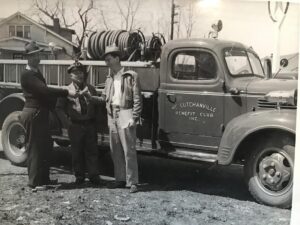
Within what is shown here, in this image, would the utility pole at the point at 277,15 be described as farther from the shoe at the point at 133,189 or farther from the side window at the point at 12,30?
the side window at the point at 12,30

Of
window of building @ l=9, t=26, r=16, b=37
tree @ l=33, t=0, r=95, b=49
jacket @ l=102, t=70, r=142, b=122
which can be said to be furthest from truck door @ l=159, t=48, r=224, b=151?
window of building @ l=9, t=26, r=16, b=37

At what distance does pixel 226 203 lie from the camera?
11.1 feet

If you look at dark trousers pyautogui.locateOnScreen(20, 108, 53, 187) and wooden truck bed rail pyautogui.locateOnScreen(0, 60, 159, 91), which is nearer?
dark trousers pyautogui.locateOnScreen(20, 108, 53, 187)

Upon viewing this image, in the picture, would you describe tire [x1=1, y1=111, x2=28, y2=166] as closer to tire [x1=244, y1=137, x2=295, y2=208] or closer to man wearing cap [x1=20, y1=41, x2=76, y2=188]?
man wearing cap [x1=20, y1=41, x2=76, y2=188]

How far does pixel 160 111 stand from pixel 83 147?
0.64m

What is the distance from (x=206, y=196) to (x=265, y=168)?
1.54 feet

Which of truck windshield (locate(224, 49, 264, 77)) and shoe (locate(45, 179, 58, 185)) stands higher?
truck windshield (locate(224, 49, 264, 77))

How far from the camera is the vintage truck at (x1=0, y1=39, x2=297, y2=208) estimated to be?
3.28m

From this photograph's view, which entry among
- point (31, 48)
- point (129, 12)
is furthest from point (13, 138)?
point (129, 12)

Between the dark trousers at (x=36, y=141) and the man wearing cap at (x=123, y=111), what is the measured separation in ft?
1.54

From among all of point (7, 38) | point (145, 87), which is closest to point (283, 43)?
point (145, 87)

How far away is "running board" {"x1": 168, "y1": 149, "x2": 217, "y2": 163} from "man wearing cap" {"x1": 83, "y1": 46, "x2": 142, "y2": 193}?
305 millimetres

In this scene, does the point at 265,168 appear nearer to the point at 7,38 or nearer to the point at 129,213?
the point at 129,213

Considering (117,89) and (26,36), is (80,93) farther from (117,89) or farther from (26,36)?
(26,36)
